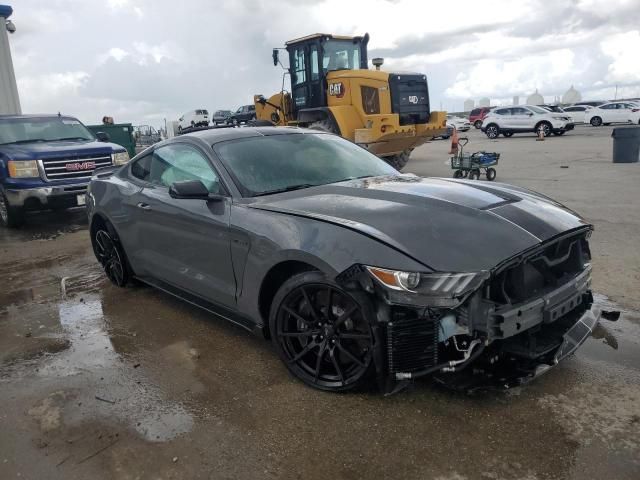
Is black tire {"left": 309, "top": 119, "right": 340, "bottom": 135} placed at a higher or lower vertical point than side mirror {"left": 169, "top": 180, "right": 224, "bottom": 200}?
higher

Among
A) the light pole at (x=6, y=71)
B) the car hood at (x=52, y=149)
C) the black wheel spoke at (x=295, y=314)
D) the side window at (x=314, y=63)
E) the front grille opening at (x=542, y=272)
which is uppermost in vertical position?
the light pole at (x=6, y=71)

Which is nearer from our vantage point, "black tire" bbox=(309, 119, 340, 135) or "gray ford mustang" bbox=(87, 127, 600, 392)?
"gray ford mustang" bbox=(87, 127, 600, 392)

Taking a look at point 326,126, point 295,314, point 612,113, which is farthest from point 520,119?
point 295,314

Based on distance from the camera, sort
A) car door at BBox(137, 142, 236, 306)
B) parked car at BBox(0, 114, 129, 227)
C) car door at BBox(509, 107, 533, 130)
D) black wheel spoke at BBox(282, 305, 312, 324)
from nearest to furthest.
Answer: black wheel spoke at BBox(282, 305, 312, 324)
car door at BBox(137, 142, 236, 306)
parked car at BBox(0, 114, 129, 227)
car door at BBox(509, 107, 533, 130)

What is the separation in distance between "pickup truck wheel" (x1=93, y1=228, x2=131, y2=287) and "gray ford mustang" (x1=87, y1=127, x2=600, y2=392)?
107 centimetres

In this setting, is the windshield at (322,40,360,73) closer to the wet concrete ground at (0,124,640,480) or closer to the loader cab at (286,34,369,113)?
the loader cab at (286,34,369,113)

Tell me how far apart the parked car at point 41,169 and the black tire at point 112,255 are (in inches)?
134

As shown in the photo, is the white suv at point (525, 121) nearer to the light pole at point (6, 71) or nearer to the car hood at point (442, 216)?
the light pole at point (6, 71)

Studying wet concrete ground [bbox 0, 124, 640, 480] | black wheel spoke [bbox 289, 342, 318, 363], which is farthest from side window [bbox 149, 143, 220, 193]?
black wheel spoke [bbox 289, 342, 318, 363]

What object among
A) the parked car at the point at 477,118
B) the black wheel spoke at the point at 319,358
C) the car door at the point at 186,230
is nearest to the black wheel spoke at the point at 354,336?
the black wheel spoke at the point at 319,358

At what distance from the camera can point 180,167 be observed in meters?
4.14

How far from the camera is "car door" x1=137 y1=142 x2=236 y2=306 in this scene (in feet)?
11.5

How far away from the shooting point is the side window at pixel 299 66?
12.0 metres

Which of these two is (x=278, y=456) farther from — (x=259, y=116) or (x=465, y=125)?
(x=465, y=125)
